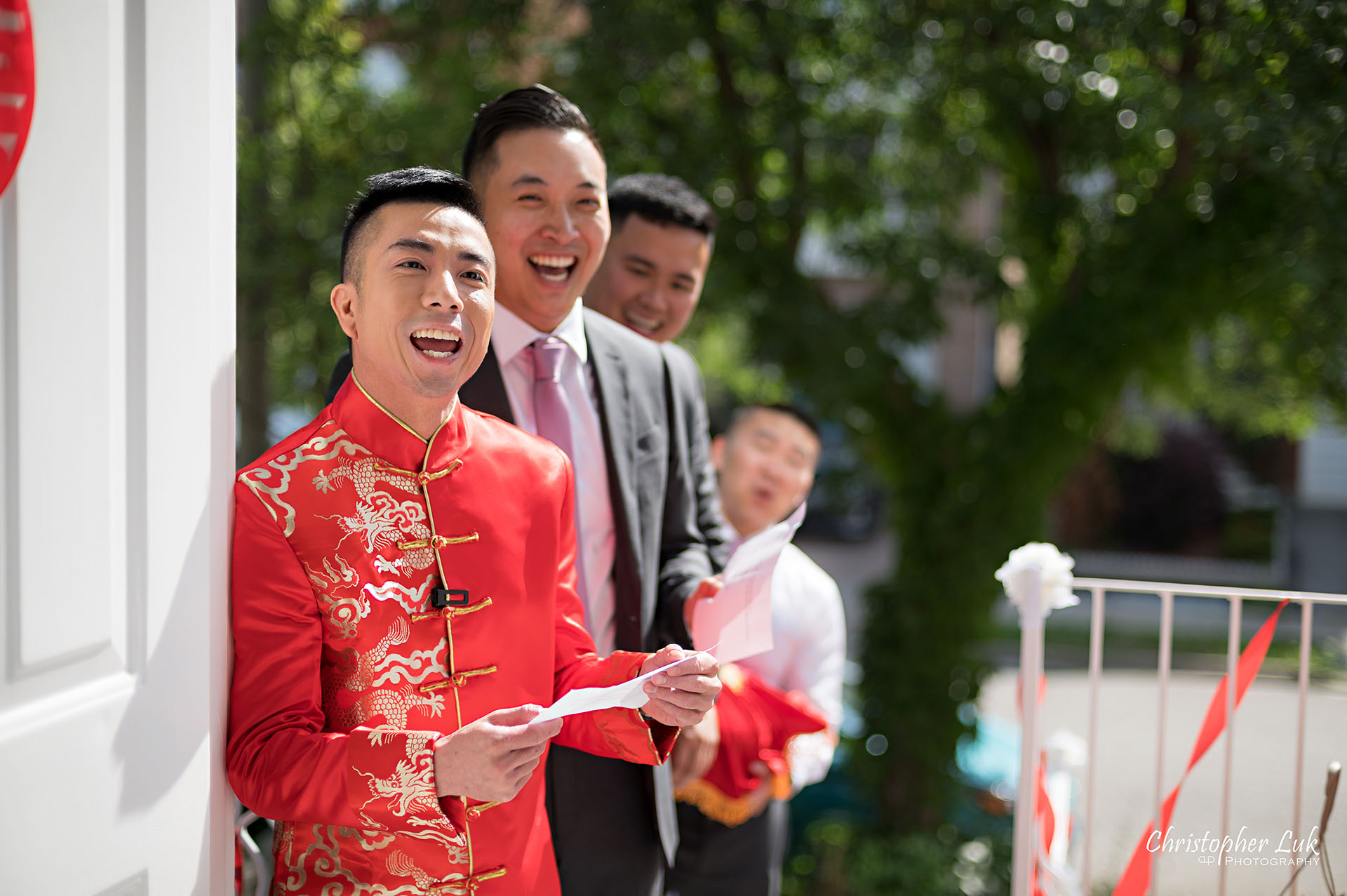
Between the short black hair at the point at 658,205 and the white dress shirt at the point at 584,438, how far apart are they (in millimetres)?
789

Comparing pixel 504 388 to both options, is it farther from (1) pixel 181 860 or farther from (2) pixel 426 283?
(1) pixel 181 860

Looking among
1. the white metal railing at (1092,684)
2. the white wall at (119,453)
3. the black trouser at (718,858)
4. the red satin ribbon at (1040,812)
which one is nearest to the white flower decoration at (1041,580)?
the white metal railing at (1092,684)

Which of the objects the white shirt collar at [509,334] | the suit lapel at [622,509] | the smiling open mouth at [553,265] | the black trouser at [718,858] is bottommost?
the black trouser at [718,858]

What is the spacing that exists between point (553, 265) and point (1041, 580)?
1.34m

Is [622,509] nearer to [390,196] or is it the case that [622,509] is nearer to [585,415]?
[585,415]

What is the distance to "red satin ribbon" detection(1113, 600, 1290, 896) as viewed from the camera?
2.26 metres

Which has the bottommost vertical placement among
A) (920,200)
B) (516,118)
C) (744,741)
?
(744,741)

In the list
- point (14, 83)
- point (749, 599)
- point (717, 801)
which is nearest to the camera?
point (14, 83)

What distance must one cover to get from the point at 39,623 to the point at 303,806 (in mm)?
388

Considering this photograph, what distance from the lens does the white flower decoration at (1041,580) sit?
223 centimetres

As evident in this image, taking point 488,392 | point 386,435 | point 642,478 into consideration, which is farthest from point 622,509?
point 386,435

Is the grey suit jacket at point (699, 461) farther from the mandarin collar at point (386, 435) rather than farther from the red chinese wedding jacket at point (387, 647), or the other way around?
the mandarin collar at point (386, 435)

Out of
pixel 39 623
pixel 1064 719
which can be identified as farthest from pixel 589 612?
pixel 1064 719

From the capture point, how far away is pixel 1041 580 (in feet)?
7.30
